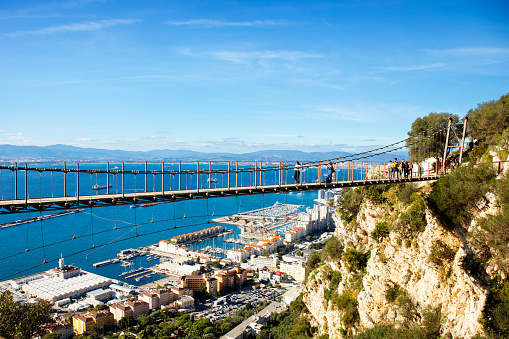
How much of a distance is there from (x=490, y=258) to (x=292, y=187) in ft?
16.3

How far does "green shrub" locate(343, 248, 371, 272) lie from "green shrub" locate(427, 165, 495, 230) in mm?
4126

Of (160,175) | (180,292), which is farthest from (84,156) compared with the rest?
(180,292)

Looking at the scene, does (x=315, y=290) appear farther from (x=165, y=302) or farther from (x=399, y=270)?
(x=165, y=302)

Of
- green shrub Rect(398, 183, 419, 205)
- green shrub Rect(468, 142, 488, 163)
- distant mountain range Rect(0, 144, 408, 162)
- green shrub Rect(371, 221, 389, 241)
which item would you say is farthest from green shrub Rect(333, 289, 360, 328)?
distant mountain range Rect(0, 144, 408, 162)

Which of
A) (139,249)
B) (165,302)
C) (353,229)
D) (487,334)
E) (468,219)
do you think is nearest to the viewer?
(487,334)

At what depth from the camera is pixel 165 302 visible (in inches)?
922

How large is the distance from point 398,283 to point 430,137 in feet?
26.1

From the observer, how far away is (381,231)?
11969 millimetres

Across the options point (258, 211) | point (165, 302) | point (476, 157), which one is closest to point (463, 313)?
point (476, 157)

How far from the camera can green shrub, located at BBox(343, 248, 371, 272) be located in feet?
Answer: 43.1

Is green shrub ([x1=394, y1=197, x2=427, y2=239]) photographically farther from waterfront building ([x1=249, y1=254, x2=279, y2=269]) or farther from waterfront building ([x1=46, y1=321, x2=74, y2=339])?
waterfront building ([x1=249, y1=254, x2=279, y2=269])

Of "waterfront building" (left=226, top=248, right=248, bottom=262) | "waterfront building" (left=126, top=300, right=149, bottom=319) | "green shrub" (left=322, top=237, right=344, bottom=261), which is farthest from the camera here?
"waterfront building" (left=226, top=248, right=248, bottom=262)

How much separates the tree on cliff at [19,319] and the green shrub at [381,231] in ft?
38.9

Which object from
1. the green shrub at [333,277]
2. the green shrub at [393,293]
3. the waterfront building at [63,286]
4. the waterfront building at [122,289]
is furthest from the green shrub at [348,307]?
the waterfront building at [63,286]
